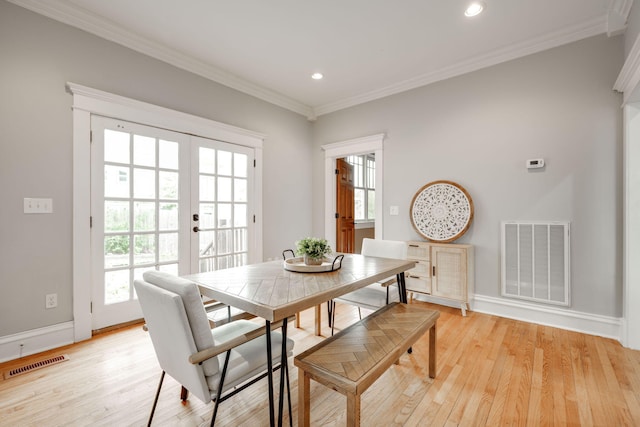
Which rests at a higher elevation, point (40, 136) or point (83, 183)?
point (40, 136)

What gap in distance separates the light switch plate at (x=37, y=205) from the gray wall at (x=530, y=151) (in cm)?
350

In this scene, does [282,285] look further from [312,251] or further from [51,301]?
[51,301]

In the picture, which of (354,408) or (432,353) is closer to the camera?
(354,408)

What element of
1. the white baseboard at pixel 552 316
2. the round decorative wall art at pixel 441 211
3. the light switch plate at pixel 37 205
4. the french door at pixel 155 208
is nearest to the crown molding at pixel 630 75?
the round decorative wall art at pixel 441 211

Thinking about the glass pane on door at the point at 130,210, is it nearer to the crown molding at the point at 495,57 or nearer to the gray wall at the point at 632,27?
the crown molding at the point at 495,57

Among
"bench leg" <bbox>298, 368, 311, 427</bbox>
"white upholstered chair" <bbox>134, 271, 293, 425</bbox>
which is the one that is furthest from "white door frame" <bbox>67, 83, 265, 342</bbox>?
"bench leg" <bbox>298, 368, 311, 427</bbox>

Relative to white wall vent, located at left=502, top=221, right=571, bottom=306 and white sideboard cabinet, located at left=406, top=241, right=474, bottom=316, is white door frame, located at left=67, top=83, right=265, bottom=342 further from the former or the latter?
white wall vent, located at left=502, top=221, right=571, bottom=306

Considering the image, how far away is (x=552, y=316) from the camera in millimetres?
2863

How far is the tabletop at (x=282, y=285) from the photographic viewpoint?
1.36m

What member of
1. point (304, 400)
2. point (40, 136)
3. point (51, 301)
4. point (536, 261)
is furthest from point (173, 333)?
point (536, 261)

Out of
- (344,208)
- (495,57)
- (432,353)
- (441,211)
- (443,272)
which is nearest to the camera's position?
(432,353)

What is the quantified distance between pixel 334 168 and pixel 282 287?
3.26 meters

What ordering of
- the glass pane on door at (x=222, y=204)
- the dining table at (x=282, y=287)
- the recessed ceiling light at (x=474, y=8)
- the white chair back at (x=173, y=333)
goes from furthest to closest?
1. the glass pane on door at (x=222, y=204)
2. the recessed ceiling light at (x=474, y=8)
3. the dining table at (x=282, y=287)
4. the white chair back at (x=173, y=333)

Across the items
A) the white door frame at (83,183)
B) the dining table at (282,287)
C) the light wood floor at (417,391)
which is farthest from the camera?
the white door frame at (83,183)
